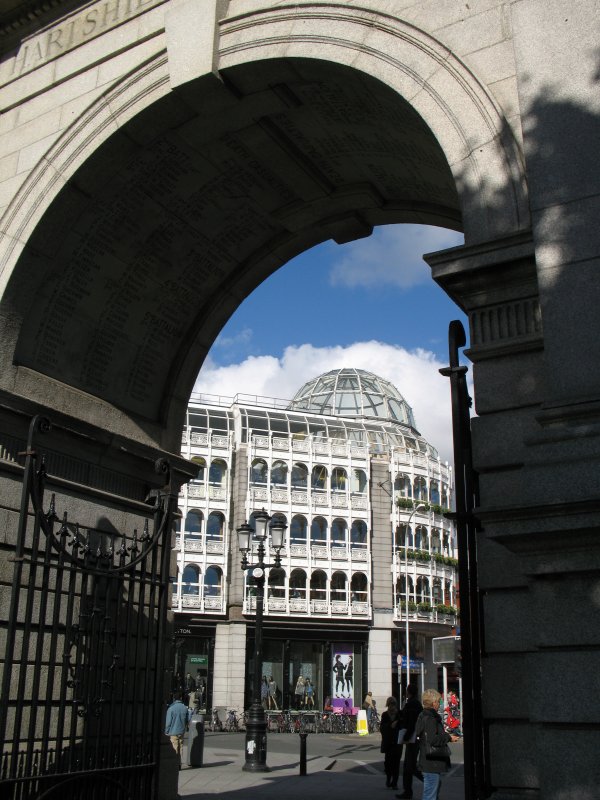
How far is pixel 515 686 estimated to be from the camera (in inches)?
251

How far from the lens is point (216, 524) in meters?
55.0

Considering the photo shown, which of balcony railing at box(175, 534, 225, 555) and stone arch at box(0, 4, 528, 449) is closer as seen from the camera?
stone arch at box(0, 4, 528, 449)

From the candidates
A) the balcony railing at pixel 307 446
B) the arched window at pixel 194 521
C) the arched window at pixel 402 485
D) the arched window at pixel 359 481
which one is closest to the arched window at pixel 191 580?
the arched window at pixel 194 521

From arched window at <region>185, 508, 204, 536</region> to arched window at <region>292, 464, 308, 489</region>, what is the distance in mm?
6459

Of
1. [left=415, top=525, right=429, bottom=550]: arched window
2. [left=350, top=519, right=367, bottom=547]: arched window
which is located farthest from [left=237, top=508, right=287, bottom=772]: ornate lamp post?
[left=415, top=525, right=429, bottom=550]: arched window

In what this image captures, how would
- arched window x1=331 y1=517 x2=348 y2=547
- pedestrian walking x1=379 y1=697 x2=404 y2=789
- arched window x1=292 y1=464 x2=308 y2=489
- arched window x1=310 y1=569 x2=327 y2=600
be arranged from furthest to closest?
1. arched window x1=292 y1=464 x2=308 y2=489
2. arched window x1=331 y1=517 x2=348 y2=547
3. arched window x1=310 y1=569 x2=327 y2=600
4. pedestrian walking x1=379 y1=697 x2=404 y2=789

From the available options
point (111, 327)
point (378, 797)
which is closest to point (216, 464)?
point (378, 797)

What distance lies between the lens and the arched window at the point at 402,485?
58.7m

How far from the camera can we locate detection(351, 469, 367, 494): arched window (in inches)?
2260

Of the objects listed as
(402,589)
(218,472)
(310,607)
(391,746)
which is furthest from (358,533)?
(391,746)

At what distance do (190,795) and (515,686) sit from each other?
987cm

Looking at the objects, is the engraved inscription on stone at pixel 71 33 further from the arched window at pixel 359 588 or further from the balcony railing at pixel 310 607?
the arched window at pixel 359 588

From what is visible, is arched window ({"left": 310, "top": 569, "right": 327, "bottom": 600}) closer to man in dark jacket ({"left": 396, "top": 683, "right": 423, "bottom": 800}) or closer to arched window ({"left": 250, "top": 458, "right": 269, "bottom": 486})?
arched window ({"left": 250, "top": 458, "right": 269, "bottom": 486})

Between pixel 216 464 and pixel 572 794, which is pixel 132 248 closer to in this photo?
pixel 572 794
